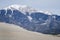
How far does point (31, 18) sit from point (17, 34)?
0.32m

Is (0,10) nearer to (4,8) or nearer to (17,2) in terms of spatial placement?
(4,8)

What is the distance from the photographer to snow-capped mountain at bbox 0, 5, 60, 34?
2.27m

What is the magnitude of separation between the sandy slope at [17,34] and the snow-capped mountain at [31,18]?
6 centimetres

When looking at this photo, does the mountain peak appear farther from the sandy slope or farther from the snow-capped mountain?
the sandy slope

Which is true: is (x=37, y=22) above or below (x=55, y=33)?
above

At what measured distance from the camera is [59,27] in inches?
88.9

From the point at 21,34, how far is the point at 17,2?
494mm

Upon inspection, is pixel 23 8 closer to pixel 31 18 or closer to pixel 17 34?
pixel 31 18

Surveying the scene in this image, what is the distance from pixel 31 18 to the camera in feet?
7.57

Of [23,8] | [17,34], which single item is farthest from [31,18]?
[17,34]

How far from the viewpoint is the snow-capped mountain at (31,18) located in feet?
7.43

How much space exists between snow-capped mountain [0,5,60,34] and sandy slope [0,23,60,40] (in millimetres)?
61

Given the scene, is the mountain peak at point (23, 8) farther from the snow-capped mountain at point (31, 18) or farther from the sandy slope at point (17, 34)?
the sandy slope at point (17, 34)

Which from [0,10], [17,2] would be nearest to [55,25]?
[17,2]
